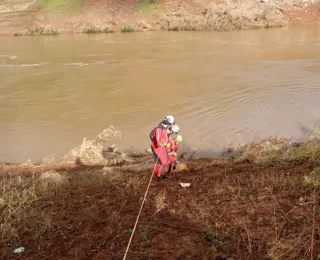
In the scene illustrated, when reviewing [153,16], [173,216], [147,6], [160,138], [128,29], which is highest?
[147,6]

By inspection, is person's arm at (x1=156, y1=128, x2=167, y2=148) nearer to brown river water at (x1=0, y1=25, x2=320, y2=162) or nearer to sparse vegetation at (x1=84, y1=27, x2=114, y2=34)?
brown river water at (x1=0, y1=25, x2=320, y2=162)

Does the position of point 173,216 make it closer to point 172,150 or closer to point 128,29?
point 172,150

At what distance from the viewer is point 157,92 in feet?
47.3

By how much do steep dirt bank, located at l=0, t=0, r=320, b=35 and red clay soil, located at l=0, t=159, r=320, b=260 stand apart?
26909 mm

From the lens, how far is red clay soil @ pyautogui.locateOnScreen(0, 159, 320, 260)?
386 cm

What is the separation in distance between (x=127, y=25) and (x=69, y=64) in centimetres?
1371

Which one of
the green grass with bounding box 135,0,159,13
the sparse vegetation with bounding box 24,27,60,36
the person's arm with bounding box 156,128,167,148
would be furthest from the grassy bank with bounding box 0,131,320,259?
the green grass with bounding box 135,0,159,13

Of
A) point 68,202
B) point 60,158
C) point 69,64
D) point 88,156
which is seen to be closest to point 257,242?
point 68,202

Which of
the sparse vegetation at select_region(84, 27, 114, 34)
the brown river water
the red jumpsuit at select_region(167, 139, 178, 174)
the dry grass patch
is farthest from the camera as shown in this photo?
the sparse vegetation at select_region(84, 27, 114, 34)

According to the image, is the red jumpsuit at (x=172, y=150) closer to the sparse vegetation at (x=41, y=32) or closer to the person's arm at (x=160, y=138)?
the person's arm at (x=160, y=138)

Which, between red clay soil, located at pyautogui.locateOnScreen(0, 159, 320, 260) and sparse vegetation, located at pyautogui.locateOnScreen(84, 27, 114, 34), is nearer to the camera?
red clay soil, located at pyautogui.locateOnScreen(0, 159, 320, 260)

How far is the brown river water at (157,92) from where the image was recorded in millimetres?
10602

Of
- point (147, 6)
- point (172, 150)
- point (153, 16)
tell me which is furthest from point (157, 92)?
point (147, 6)

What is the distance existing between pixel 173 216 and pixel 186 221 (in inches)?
9.0
